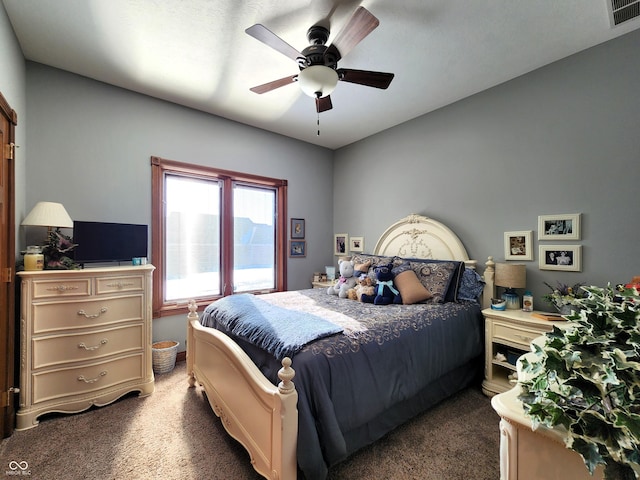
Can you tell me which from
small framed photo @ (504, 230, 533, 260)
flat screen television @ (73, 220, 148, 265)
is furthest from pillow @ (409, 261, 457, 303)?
flat screen television @ (73, 220, 148, 265)

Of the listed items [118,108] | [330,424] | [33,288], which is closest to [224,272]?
[33,288]

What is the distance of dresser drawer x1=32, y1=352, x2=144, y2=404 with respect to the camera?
206 cm

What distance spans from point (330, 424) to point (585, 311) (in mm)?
1201

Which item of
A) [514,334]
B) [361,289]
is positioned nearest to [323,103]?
[361,289]

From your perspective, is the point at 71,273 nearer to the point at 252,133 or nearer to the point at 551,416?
the point at 252,133

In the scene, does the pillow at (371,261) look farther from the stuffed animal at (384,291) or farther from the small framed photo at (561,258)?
the small framed photo at (561,258)

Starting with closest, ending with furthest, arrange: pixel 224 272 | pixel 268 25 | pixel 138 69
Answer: pixel 268 25 < pixel 138 69 < pixel 224 272

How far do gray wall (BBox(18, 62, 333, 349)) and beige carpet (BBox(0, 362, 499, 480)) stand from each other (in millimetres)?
1117

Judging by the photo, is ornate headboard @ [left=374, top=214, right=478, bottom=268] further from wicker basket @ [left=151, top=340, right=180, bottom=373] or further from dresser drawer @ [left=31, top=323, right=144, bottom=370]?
dresser drawer @ [left=31, top=323, right=144, bottom=370]

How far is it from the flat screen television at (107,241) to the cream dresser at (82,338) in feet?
1.03

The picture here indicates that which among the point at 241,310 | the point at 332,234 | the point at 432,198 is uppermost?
the point at 432,198

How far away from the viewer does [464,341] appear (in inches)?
93.6

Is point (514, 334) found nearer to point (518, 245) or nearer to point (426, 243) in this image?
point (518, 245)

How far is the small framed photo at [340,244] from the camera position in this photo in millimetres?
4371
